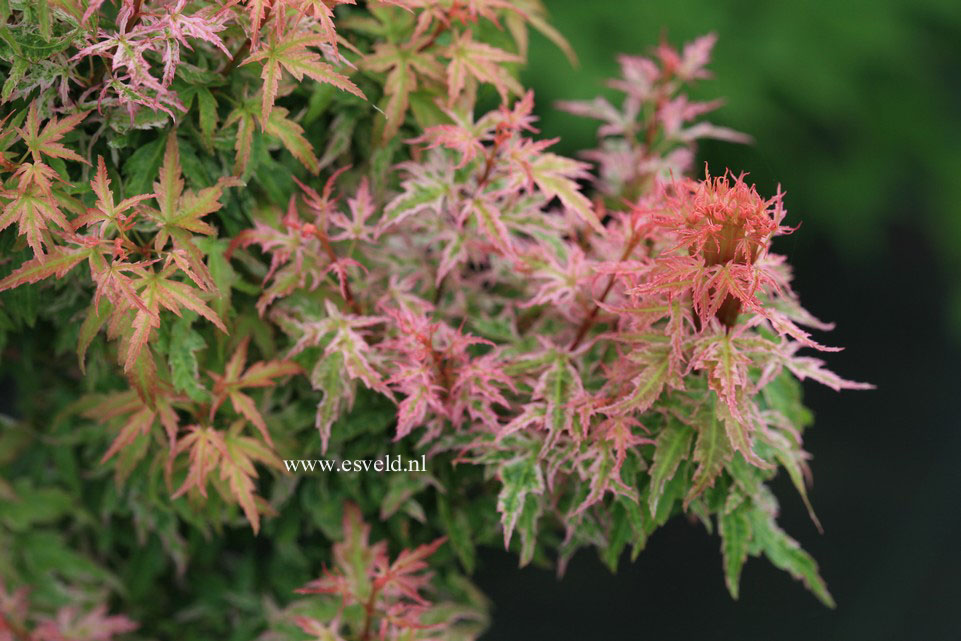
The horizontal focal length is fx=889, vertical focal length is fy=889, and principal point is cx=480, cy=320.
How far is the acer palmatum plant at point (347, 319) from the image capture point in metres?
0.79

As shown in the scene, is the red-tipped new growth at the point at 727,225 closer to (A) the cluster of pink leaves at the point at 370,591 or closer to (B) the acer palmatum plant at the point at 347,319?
(B) the acer palmatum plant at the point at 347,319

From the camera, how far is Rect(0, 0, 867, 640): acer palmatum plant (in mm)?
787

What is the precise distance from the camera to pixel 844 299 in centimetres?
245

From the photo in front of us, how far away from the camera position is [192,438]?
0.90 m

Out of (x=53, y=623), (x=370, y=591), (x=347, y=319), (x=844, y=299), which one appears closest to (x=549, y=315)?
(x=347, y=319)

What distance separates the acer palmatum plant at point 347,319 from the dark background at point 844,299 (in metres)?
0.55

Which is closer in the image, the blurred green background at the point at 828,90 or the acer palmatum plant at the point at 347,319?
the acer palmatum plant at the point at 347,319

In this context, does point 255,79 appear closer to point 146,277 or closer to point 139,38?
point 139,38

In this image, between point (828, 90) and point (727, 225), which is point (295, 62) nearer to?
point (727, 225)

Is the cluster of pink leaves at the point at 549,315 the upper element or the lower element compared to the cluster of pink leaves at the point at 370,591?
upper

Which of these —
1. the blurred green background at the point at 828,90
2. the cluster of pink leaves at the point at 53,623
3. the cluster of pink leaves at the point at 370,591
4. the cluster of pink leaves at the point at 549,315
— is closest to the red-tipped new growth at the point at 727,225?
the cluster of pink leaves at the point at 549,315

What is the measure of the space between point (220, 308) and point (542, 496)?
1.26 ft

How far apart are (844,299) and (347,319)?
1910mm

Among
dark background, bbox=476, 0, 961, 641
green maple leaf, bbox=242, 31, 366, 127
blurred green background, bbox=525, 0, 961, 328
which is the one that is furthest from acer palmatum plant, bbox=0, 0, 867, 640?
blurred green background, bbox=525, 0, 961, 328
